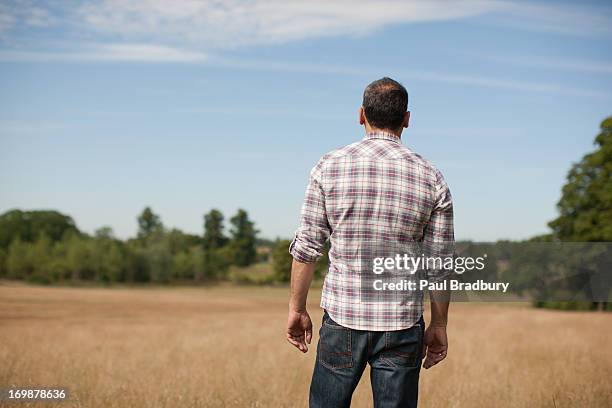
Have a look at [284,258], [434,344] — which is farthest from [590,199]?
[434,344]

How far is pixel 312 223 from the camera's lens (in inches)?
143

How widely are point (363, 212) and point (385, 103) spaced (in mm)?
601

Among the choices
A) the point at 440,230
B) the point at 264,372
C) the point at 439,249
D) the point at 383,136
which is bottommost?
the point at 264,372

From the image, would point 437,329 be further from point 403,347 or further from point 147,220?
point 147,220

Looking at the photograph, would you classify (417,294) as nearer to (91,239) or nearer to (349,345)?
(349,345)

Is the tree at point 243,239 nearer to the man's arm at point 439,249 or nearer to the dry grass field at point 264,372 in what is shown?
the dry grass field at point 264,372

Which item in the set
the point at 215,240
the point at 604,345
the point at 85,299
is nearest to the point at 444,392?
the point at 604,345

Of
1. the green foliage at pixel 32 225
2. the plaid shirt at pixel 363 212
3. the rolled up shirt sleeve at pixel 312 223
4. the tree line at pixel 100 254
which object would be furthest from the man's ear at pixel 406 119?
the green foliage at pixel 32 225

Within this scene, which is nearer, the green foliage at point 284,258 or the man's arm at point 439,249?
the man's arm at point 439,249

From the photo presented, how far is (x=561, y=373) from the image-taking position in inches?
387

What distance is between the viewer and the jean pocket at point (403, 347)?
3.57 m

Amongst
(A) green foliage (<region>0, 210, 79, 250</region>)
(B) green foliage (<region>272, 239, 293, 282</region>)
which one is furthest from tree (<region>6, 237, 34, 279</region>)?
(B) green foliage (<region>272, 239, 293, 282</region>)

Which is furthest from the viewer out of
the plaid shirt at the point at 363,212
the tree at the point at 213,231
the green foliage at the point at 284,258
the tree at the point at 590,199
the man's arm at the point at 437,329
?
the tree at the point at 213,231

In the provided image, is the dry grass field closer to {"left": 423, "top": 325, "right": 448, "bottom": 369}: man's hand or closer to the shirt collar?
{"left": 423, "top": 325, "right": 448, "bottom": 369}: man's hand
